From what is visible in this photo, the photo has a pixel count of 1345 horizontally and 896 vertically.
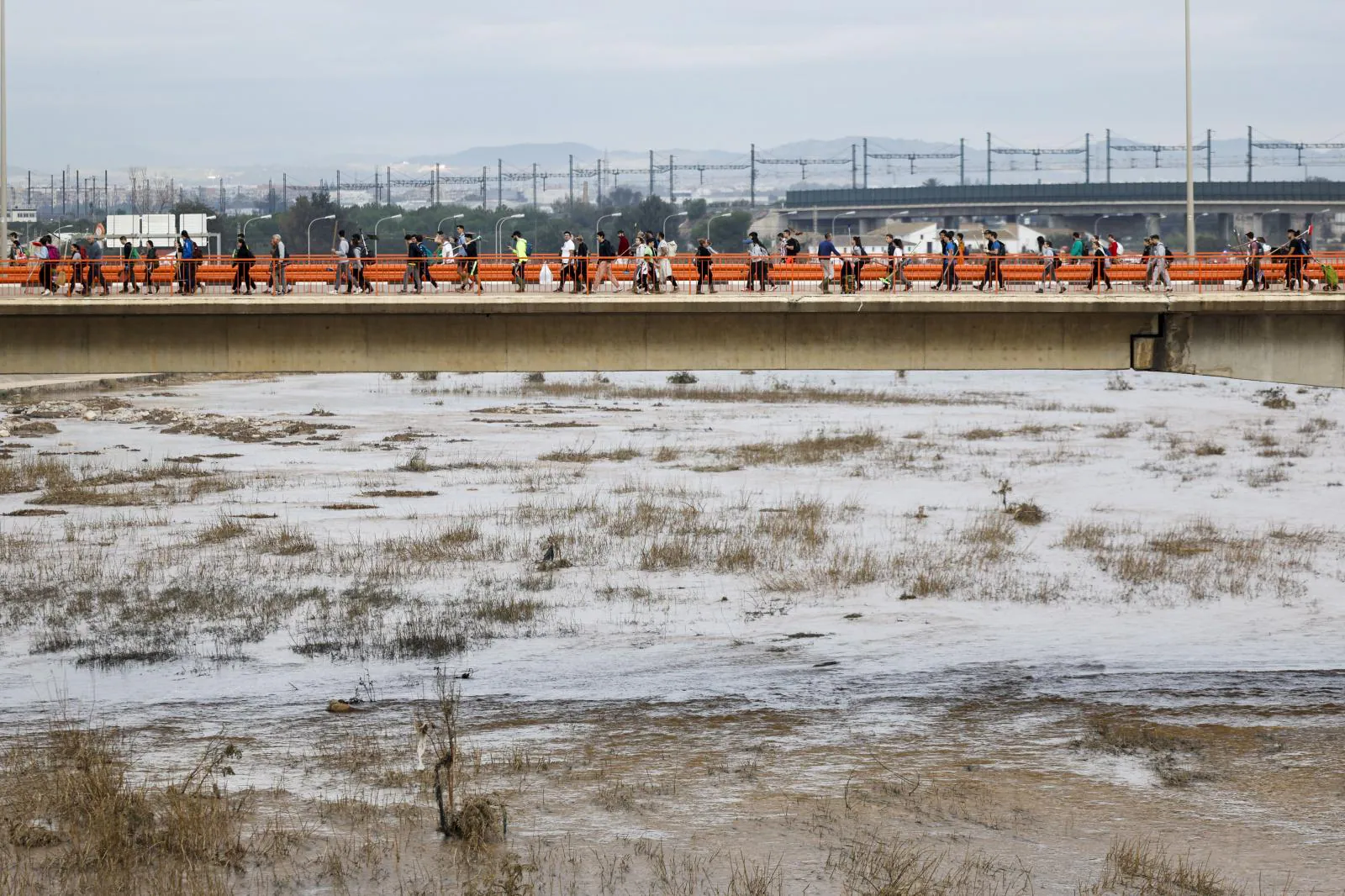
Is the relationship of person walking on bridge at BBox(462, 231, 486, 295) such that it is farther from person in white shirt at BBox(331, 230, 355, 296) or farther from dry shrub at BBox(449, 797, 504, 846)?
dry shrub at BBox(449, 797, 504, 846)

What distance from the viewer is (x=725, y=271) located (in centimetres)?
3130

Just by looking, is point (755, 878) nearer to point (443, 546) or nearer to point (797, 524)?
point (443, 546)

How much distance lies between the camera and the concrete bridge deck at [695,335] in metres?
25.6

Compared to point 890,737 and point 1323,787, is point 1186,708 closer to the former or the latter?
point 1323,787

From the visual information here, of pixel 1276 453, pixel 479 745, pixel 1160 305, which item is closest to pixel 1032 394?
pixel 1276 453

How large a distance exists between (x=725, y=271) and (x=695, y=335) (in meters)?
5.31

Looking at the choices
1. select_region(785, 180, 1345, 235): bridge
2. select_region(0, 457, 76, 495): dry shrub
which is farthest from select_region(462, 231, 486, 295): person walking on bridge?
select_region(785, 180, 1345, 235): bridge

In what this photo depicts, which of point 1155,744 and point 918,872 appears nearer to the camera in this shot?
point 918,872

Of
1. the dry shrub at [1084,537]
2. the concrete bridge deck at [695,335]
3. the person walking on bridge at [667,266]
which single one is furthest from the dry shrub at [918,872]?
the dry shrub at [1084,537]

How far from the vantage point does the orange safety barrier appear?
92.6 ft

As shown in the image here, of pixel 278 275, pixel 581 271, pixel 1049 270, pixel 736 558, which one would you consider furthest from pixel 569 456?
pixel 1049 270

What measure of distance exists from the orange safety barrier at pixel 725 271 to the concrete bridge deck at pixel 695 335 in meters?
1.70

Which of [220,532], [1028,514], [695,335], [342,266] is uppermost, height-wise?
[342,266]

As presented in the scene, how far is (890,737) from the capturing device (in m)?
23.7
